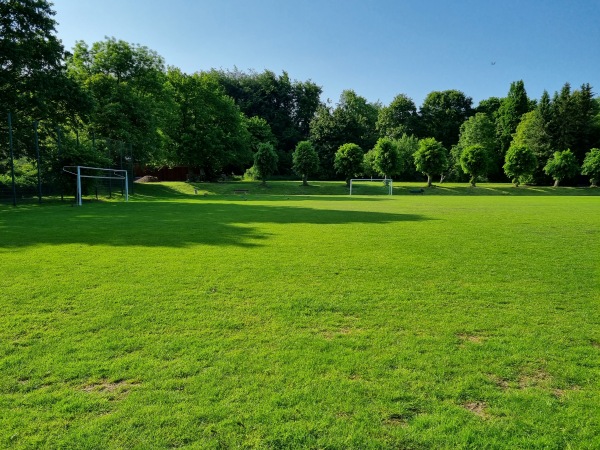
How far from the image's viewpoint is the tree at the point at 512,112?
67812mm

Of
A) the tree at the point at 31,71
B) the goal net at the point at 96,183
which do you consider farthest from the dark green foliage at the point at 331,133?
the tree at the point at 31,71

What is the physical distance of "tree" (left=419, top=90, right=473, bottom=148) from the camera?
247 ft

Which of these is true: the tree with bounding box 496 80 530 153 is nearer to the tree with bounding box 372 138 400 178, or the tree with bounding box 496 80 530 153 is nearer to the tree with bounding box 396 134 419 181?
the tree with bounding box 396 134 419 181

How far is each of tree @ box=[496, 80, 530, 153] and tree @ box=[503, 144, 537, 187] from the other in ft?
59.8

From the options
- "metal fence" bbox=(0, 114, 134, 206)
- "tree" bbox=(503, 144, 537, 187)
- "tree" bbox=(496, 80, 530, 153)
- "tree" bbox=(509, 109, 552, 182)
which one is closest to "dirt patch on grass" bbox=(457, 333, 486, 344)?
"metal fence" bbox=(0, 114, 134, 206)

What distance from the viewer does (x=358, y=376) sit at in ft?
10.4

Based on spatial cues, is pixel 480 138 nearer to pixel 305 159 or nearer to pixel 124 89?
pixel 305 159

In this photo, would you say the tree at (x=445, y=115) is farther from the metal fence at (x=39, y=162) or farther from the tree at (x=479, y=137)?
the metal fence at (x=39, y=162)

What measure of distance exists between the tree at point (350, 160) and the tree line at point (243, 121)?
13 cm

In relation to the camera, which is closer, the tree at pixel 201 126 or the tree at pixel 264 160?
the tree at pixel 264 160

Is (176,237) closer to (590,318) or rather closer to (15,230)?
(15,230)

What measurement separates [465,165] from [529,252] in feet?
153

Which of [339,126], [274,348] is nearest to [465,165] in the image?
[339,126]

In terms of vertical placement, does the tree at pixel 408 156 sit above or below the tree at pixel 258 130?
below
